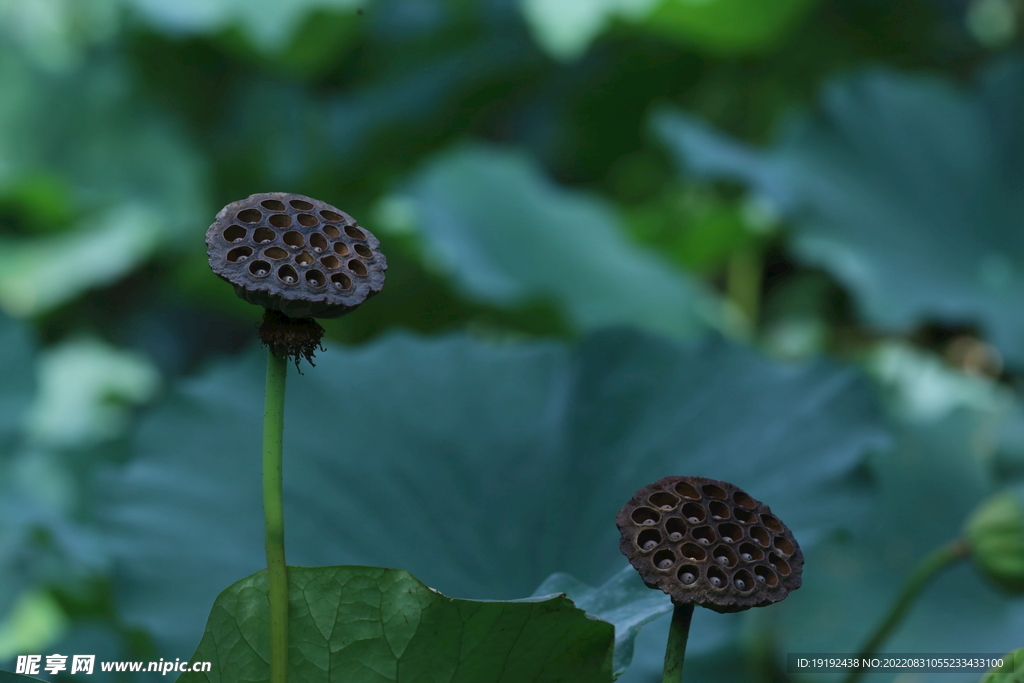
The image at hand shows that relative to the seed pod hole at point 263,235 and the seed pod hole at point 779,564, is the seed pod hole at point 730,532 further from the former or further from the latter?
the seed pod hole at point 263,235

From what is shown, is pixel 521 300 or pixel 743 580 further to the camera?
pixel 521 300

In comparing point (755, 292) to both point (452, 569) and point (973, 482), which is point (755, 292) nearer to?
point (973, 482)

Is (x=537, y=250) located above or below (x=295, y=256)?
above

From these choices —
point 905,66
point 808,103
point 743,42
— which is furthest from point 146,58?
point 905,66

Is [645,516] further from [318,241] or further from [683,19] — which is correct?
[683,19]

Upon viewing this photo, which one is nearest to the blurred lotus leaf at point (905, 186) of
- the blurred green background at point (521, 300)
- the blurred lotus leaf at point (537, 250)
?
the blurred green background at point (521, 300)

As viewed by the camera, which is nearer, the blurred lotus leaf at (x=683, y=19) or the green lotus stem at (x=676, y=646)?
the green lotus stem at (x=676, y=646)

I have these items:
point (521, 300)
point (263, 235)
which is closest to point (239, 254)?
point (263, 235)
